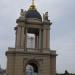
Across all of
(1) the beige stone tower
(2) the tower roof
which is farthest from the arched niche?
(2) the tower roof

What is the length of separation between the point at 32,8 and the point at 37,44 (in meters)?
5.04

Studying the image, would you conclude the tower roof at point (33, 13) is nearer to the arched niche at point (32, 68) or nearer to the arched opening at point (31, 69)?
the arched niche at point (32, 68)

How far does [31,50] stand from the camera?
39938mm

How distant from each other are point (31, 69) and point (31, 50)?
3.24 meters

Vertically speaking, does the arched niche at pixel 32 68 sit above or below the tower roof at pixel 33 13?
below

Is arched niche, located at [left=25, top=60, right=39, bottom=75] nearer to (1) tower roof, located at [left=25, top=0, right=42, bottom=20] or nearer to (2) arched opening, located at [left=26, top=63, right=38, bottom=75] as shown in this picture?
(2) arched opening, located at [left=26, top=63, right=38, bottom=75]

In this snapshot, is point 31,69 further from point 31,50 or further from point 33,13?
point 33,13

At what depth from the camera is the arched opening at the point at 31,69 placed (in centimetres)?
4023

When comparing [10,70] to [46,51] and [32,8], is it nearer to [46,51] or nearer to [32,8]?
[46,51]

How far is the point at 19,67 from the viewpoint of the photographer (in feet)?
128

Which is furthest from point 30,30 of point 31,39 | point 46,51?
point 46,51

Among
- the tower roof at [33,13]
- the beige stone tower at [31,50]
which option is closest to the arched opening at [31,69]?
the beige stone tower at [31,50]

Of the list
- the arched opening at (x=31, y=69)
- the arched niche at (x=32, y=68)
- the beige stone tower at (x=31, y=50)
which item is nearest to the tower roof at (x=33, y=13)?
the beige stone tower at (x=31, y=50)

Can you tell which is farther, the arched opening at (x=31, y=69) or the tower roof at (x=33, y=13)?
the tower roof at (x=33, y=13)
